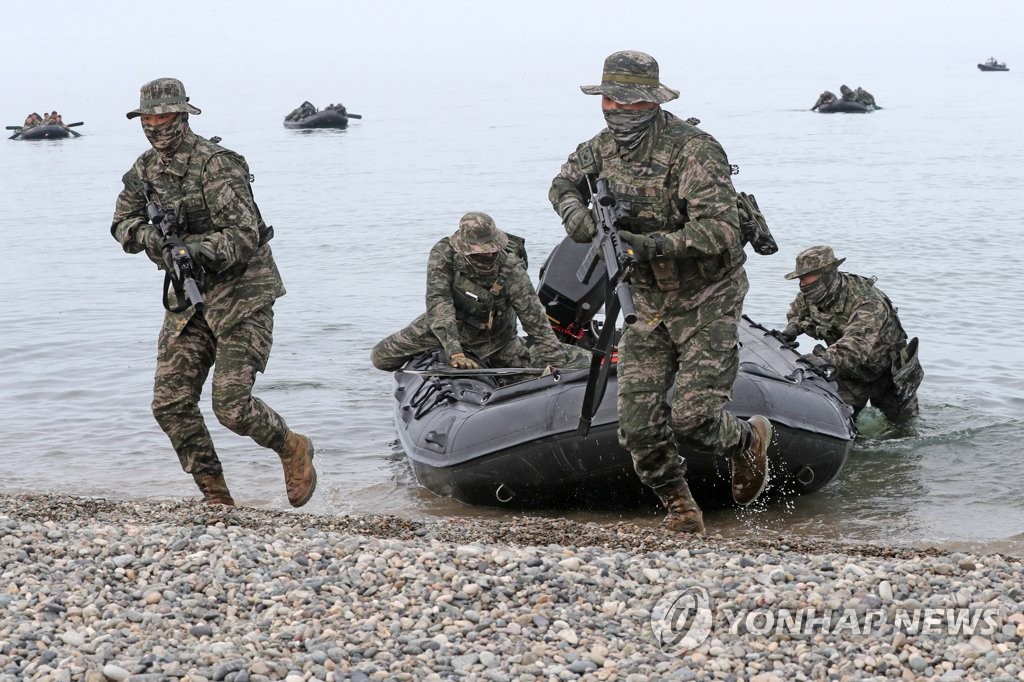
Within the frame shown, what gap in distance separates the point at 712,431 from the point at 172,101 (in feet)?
8.97

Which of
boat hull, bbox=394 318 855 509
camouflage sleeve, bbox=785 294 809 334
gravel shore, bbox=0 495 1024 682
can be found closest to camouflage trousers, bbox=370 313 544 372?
boat hull, bbox=394 318 855 509

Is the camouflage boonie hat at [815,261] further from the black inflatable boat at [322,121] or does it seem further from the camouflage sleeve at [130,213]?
the black inflatable boat at [322,121]

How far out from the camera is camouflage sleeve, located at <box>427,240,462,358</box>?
7.87m

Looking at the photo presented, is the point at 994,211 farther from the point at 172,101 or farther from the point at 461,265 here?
the point at 172,101

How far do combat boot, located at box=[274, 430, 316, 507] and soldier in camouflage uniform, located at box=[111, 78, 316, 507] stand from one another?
0.24 meters

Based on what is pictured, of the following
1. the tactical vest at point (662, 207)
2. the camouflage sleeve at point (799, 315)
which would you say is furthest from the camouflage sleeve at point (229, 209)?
the camouflage sleeve at point (799, 315)

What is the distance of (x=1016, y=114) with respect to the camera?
44438mm

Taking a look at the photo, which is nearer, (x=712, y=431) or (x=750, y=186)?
(x=712, y=431)

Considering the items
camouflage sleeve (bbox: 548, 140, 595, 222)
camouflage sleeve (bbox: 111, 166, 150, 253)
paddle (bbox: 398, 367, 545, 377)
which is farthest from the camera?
paddle (bbox: 398, 367, 545, 377)

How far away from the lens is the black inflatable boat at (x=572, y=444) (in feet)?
22.2

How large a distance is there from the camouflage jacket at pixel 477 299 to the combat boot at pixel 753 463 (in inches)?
78.6

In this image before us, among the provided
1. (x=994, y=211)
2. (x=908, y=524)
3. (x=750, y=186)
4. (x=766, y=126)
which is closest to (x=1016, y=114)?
(x=766, y=126)

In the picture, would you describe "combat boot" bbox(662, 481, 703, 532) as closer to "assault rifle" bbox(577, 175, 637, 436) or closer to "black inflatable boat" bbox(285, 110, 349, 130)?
"assault rifle" bbox(577, 175, 637, 436)

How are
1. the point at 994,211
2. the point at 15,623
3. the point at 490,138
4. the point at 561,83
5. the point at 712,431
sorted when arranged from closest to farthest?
1. the point at 15,623
2. the point at 712,431
3. the point at 994,211
4. the point at 490,138
5. the point at 561,83
